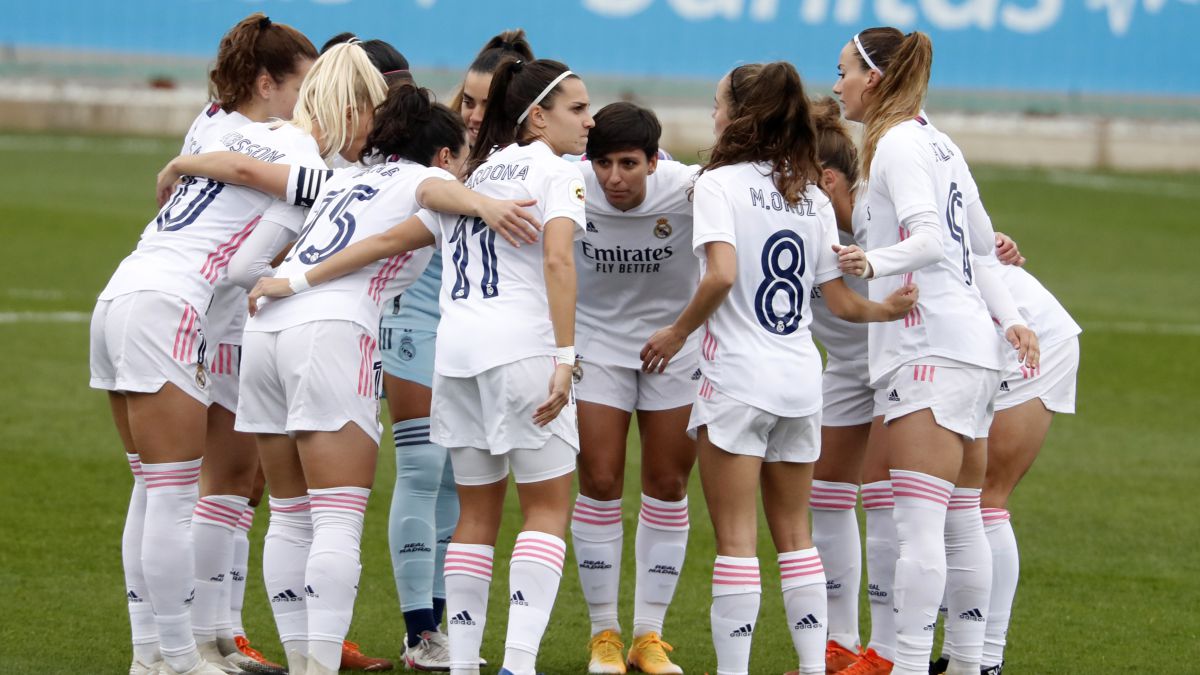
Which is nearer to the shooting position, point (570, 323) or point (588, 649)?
point (570, 323)

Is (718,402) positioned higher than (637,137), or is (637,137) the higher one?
(637,137)

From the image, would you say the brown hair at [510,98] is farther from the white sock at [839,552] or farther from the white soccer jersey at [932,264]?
the white sock at [839,552]

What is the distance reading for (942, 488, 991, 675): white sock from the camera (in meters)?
5.42

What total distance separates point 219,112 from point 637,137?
1598 mm

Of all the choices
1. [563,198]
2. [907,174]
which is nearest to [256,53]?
[563,198]

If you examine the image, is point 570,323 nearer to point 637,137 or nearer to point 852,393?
point 637,137

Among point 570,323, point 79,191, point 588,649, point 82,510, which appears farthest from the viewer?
point 79,191

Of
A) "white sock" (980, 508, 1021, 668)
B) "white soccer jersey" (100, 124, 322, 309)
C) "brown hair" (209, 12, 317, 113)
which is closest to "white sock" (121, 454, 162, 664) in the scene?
"white soccer jersey" (100, 124, 322, 309)

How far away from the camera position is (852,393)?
6027mm

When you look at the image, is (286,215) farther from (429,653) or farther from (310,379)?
(429,653)

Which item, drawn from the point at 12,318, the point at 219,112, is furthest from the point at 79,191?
the point at 219,112

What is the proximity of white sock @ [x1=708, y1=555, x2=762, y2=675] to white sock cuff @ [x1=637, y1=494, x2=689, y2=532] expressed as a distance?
887mm

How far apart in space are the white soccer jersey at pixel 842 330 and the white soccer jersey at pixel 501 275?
1.41 meters

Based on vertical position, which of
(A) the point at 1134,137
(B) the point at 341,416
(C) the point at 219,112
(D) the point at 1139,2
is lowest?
(B) the point at 341,416
